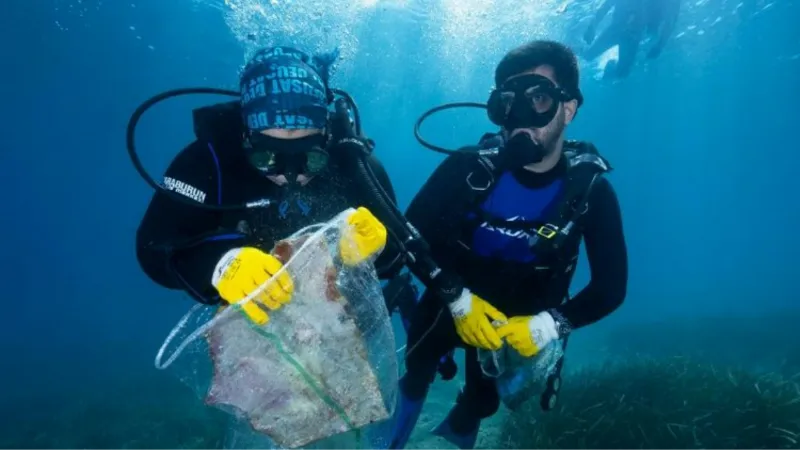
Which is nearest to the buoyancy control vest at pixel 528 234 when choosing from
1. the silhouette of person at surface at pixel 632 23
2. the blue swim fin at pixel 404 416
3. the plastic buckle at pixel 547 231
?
the plastic buckle at pixel 547 231

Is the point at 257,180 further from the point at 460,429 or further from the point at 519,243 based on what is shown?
the point at 460,429

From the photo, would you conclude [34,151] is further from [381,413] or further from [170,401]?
[381,413]

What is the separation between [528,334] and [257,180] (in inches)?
92.3

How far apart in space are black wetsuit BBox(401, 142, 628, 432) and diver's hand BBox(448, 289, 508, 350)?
0.58 meters

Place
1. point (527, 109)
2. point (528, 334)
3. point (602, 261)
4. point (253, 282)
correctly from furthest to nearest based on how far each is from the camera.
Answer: point (602, 261) < point (527, 109) < point (528, 334) < point (253, 282)

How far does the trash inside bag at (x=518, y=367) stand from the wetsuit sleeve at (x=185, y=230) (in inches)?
88.8

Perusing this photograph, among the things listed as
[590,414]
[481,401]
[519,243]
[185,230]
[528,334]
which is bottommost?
[590,414]

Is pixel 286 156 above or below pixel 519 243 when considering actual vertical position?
above

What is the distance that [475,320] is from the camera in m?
3.47

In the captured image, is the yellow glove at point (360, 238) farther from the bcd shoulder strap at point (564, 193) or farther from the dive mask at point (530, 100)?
the dive mask at point (530, 100)

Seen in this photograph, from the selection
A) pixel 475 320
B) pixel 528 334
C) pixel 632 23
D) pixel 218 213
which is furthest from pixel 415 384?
pixel 632 23

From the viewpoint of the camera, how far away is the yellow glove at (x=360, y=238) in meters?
2.27

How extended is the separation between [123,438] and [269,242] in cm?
1046

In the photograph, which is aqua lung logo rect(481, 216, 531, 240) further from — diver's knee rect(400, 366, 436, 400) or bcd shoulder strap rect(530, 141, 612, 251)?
diver's knee rect(400, 366, 436, 400)
